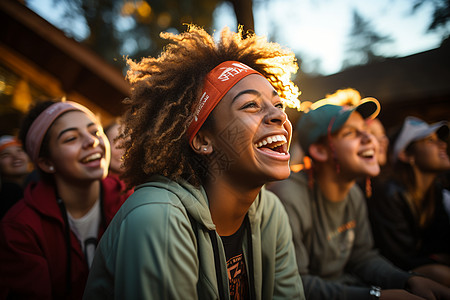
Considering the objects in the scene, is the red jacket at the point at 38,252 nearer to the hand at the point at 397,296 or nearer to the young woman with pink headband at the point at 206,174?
the young woman with pink headband at the point at 206,174

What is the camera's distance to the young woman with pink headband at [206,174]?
4.29ft

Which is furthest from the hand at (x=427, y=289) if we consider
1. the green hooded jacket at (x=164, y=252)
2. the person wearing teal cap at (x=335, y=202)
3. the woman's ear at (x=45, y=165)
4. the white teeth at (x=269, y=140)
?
the woman's ear at (x=45, y=165)

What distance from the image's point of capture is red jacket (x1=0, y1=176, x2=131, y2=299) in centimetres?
186

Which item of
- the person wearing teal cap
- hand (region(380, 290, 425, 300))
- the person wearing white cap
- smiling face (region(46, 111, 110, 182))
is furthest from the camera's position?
the person wearing white cap

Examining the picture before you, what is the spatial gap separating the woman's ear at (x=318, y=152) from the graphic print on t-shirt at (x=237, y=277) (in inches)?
53.5

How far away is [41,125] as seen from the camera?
92.7 inches

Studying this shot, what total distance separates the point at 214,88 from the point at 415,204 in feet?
9.81

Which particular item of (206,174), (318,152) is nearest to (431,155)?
(318,152)

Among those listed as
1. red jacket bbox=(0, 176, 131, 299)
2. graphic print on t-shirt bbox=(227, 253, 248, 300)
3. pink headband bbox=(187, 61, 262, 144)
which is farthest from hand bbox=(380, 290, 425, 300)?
red jacket bbox=(0, 176, 131, 299)

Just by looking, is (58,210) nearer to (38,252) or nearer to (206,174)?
(38,252)

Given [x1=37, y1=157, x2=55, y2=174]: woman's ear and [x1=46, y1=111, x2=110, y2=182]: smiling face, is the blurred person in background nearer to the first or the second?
[x1=37, y1=157, x2=55, y2=174]: woman's ear

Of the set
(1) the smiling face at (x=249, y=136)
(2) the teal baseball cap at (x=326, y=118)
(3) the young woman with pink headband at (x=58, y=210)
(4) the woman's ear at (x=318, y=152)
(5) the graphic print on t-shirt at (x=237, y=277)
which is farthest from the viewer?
(4) the woman's ear at (x=318, y=152)

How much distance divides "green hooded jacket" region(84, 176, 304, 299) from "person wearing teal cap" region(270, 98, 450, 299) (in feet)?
2.81

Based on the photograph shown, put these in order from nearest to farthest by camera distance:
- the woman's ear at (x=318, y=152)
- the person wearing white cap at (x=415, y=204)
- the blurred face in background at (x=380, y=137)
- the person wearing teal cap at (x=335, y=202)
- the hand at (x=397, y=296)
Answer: the hand at (x=397, y=296) < the person wearing teal cap at (x=335, y=202) < the woman's ear at (x=318, y=152) < the person wearing white cap at (x=415, y=204) < the blurred face in background at (x=380, y=137)
